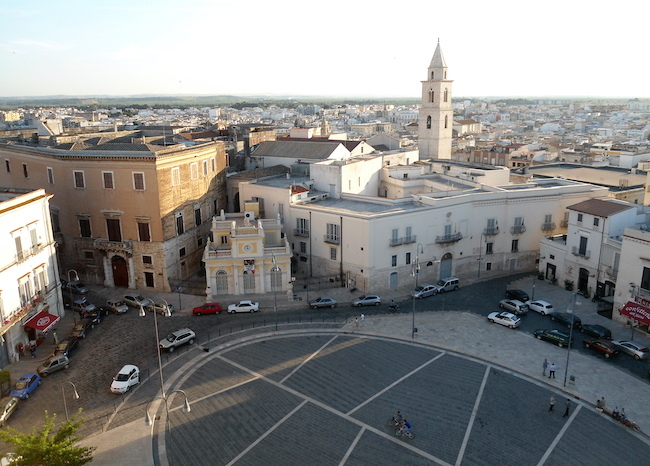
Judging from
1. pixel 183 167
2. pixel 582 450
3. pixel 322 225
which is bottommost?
pixel 582 450

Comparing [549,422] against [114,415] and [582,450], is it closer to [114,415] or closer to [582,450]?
[582,450]

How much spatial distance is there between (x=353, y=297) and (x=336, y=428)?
682 inches

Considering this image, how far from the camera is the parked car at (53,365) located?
100 ft

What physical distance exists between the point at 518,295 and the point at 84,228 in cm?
3819

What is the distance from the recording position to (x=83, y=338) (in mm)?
35344

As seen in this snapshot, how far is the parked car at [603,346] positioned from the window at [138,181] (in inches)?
1424

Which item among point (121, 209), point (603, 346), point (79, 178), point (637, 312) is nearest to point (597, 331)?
point (603, 346)

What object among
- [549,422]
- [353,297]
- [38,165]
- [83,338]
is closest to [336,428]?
[549,422]

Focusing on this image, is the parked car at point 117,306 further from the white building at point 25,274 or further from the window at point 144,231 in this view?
the window at point 144,231

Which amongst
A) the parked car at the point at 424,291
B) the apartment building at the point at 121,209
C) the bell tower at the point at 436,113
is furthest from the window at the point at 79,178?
the bell tower at the point at 436,113

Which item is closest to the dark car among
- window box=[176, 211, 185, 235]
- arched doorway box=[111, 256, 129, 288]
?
arched doorway box=[111, 256, 129, 288]

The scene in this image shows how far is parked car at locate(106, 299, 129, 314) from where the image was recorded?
39312 millimetres

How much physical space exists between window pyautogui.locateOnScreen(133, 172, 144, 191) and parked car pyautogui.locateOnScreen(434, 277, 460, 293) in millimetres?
26713

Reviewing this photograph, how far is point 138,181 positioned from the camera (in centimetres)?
4259
